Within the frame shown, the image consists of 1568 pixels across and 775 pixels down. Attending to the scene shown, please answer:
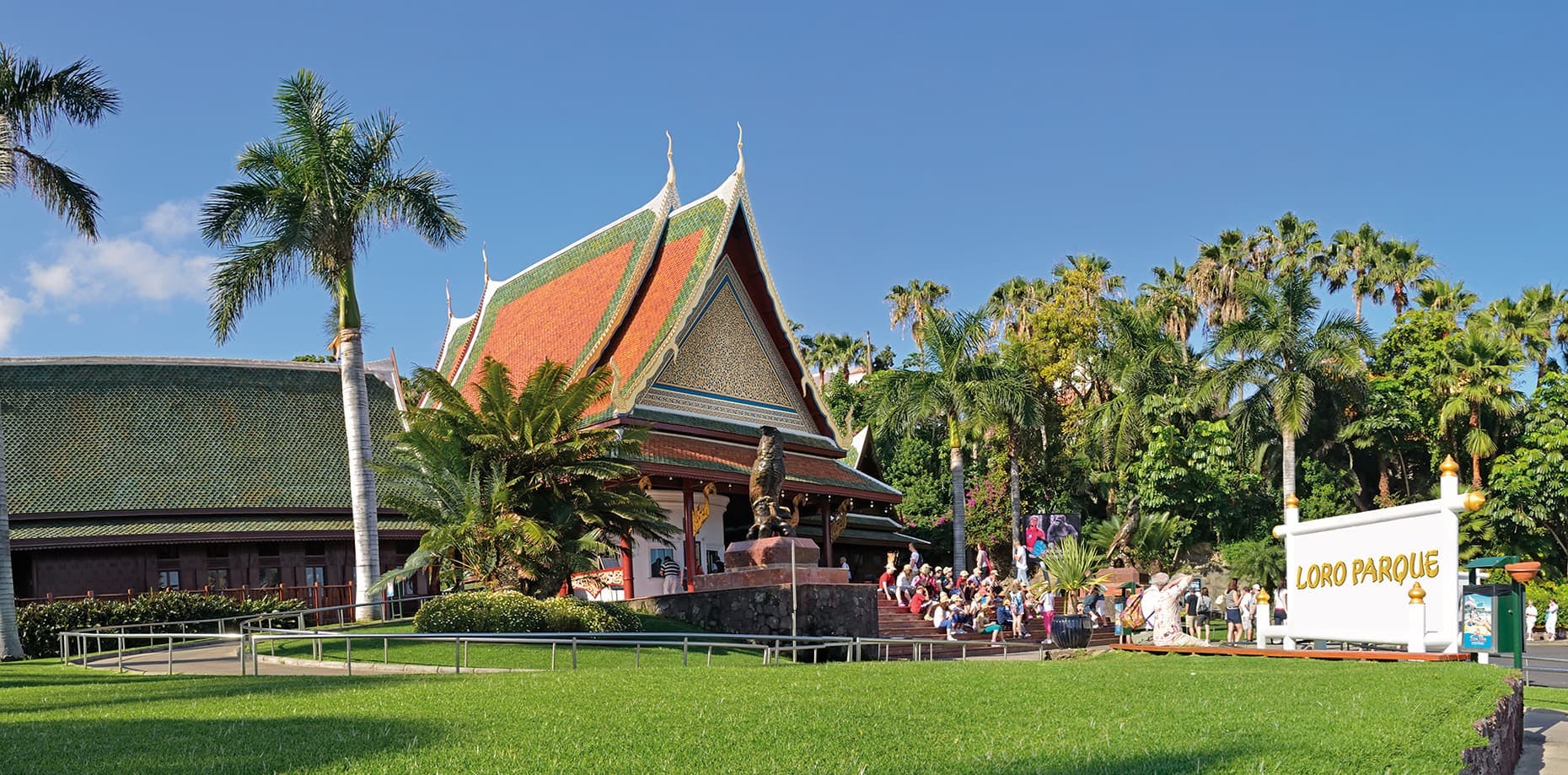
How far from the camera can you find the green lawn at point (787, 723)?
19.3 feet

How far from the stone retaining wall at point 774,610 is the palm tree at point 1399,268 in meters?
30.9

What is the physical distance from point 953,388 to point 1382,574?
907 inches

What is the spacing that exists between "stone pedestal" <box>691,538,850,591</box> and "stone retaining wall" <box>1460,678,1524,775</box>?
488 inches

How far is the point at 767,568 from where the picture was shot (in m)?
21.0

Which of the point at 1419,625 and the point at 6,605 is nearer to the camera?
the point at 1419,625

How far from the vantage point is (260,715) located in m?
8.04

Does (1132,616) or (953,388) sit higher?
(953,388)

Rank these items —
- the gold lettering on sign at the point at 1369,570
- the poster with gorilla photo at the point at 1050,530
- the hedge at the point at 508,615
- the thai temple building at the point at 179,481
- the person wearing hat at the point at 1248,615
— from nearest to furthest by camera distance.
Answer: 1. the gold lettering on sign at the point at 1369,570
2. the hedge at the point at 508,615
3. the thai temple building at the point at 179,481
4. the person wearing hat at the point at 1248,615
5. the poster with gorilla photo at the point at 1050,530

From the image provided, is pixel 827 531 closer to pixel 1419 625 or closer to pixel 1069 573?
pixel 1069 573

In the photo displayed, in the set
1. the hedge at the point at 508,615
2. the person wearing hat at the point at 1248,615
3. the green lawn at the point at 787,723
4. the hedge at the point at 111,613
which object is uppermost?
the green lawn at the point at 787,723

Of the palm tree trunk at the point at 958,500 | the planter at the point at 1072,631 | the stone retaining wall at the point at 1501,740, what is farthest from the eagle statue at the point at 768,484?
the palm tree trunk at the point at 958,500

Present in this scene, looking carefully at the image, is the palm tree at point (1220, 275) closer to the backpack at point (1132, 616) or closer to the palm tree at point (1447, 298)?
the palm tree at point (1447, 298)

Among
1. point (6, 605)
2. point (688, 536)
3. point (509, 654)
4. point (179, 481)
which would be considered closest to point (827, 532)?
point (688, 536)

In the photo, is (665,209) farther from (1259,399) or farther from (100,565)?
(1259,399)
